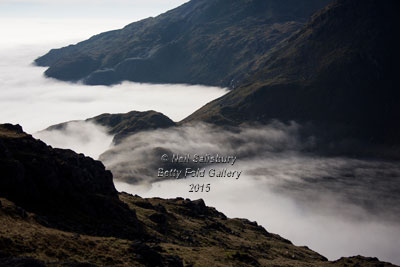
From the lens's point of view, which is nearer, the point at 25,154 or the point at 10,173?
the point at 10,173

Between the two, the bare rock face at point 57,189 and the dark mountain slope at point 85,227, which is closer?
the dark mountain slope at point 85,227

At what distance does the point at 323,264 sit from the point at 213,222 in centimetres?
4379

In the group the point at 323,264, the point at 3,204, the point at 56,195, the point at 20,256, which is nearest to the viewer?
the point at 20,256

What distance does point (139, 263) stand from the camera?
76.2 m

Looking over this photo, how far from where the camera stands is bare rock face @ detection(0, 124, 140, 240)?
95125mm

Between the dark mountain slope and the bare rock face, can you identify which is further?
the bare rock face

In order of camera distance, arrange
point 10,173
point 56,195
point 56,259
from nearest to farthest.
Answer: point 56,259, point 10,173, point 56,195

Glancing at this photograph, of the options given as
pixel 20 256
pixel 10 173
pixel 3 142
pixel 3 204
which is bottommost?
pixel 20 256

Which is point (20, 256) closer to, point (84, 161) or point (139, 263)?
point (139, 263)

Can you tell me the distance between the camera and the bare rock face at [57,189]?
312 ft

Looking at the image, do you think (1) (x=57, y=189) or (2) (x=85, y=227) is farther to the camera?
(1) (x=57, y=189)

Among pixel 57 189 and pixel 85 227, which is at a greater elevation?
pixel 57 189

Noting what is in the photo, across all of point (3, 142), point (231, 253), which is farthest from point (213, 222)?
point (3, 142)

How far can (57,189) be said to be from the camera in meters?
106
